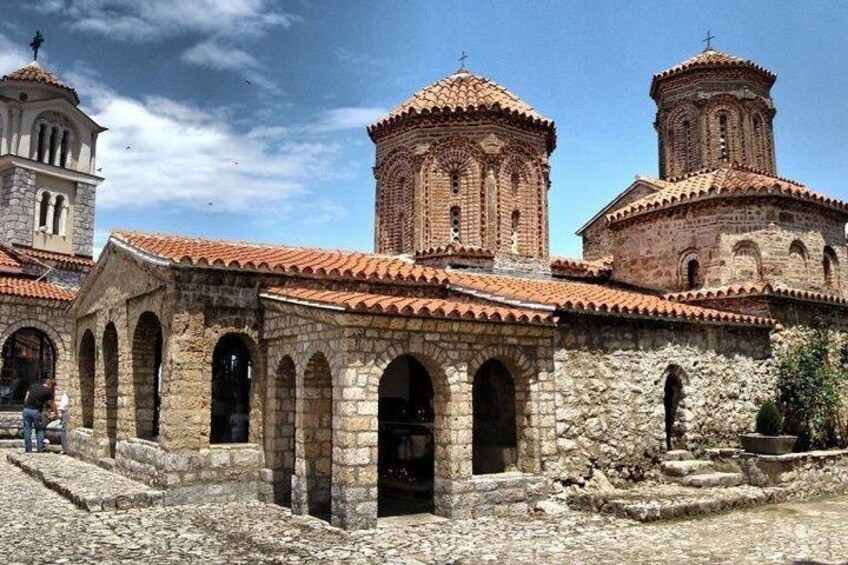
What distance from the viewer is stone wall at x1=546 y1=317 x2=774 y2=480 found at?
10.9 metres

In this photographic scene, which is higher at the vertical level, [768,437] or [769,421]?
[769,421]

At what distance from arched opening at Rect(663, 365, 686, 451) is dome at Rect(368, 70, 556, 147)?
21.4 ft

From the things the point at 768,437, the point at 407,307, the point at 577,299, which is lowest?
the point at 768,437

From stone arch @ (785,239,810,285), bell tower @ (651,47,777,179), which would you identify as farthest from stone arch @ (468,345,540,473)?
bell tower @ (651,47,777,179)

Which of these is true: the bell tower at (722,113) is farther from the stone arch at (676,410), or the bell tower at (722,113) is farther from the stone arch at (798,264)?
the stone arch at (676,410)

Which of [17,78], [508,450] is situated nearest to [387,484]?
[508,450]

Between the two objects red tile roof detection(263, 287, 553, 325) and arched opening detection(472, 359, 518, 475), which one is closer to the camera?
red tile roof detection(263, 287, 553, 325)

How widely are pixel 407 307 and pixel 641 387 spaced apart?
465 cm

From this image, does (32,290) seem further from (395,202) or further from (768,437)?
(768,437)

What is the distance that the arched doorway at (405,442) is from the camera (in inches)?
436

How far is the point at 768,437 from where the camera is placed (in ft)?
38.9

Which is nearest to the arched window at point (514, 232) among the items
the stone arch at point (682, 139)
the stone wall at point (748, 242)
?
the stone wall at point (748, 242)

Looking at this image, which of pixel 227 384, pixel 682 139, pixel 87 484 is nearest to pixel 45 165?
pixel 227 384

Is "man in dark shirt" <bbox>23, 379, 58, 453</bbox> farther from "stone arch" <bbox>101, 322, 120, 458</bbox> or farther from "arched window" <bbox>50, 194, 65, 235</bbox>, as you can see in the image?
"arched window" <bbox>50, 194, 65, 235</bbox>
